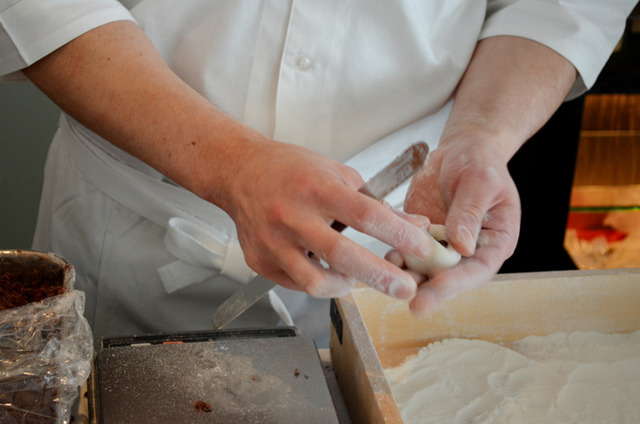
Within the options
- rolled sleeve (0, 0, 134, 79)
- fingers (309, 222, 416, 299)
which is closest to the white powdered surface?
fingers (309, 222, 416, 299)

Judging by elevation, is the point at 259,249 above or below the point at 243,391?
above

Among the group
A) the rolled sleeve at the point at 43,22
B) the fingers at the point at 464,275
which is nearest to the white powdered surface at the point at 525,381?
the fingers at the point at 464,275

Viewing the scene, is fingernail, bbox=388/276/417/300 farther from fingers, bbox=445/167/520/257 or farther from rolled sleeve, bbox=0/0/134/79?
rolled sleeve, bbox=0/0/134/79

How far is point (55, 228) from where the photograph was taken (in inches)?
50.0

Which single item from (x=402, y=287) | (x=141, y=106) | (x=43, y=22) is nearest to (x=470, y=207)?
(x=402, y=287)

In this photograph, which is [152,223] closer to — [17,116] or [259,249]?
[259,249]

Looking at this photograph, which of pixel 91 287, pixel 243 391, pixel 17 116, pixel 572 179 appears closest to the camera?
pixel 243 391

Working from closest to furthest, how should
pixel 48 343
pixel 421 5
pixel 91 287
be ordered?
pixel 48 343
pixel 421 5
pixel 91 287

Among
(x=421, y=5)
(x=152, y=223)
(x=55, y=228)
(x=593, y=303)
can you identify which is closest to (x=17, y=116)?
(x=55, y=228)

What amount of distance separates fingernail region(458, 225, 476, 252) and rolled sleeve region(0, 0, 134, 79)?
610mm

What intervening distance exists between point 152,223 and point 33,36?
0.41m

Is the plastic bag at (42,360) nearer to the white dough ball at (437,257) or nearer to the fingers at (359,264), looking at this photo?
the fingers at (359,264)

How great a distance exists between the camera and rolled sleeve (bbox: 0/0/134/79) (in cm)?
92

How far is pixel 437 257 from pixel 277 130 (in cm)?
43
